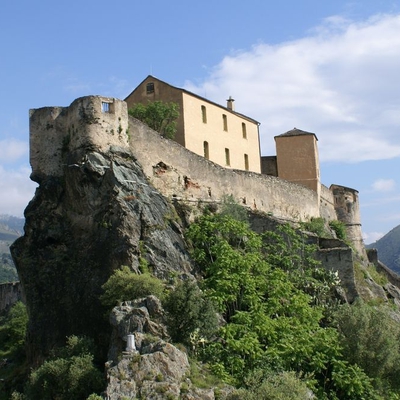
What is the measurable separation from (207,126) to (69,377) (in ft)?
77.9

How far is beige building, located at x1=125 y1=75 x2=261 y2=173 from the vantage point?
4253 cm

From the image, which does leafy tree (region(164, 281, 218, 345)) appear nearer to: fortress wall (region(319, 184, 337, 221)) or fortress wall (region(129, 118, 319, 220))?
fortress wall (region(129, 118, 319, 220))

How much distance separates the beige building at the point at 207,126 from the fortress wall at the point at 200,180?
135 inches

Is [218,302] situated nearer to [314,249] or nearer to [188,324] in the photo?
[188,324]

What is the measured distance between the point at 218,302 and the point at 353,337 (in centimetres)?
569

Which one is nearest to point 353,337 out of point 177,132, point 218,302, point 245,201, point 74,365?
point 218,302

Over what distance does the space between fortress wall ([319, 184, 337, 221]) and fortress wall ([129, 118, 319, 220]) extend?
560 centimetres

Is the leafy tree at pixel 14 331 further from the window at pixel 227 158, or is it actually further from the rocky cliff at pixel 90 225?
the window at pixel 227 158

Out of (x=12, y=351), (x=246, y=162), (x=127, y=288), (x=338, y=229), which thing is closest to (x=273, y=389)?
(x=127, y=288)

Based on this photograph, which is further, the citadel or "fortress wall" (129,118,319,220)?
"fortress wall" (129,118,319,220)

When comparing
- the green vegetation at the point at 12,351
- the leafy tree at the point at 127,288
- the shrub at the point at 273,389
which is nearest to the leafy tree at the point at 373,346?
the shrub at the point at 273,389

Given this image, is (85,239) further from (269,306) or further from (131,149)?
(269,306)

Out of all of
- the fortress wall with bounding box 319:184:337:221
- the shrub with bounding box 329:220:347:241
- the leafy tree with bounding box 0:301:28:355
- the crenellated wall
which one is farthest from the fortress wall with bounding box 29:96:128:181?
the shrub with bounding box 329:220:347:241

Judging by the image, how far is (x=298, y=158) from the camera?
173ft
